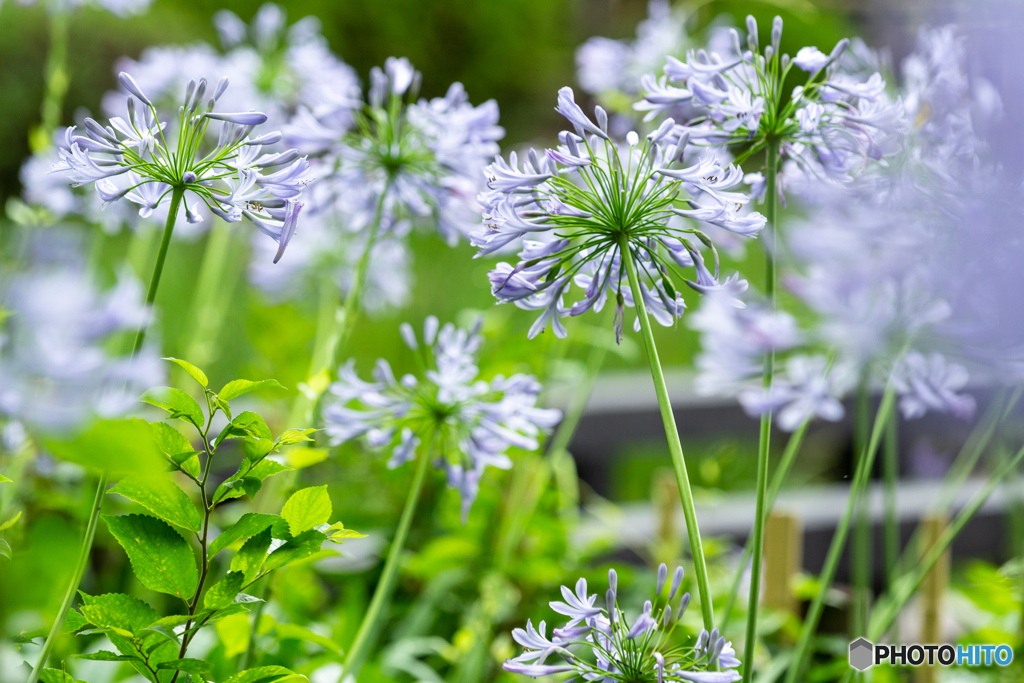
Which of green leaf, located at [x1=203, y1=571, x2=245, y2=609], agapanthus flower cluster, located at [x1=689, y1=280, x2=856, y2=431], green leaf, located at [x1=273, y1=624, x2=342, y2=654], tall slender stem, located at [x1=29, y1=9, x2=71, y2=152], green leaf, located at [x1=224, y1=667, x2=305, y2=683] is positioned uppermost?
tall slender stem, located at [x1=29, y1=9, x2=71, y2=152]

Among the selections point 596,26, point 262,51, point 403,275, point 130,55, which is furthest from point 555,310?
point 596,26

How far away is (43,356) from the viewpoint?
313 mm

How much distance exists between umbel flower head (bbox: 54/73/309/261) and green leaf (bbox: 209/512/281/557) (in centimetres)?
12

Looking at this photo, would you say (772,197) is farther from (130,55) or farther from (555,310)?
(130,55)

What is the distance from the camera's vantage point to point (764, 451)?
1.19 ft

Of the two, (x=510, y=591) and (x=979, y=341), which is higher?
(x=979, y=341)

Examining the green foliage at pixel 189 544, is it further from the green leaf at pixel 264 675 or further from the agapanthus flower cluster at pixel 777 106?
the agapanthus flower cluster at pixel 777 106

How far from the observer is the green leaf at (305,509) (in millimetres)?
356

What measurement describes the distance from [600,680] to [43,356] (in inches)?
10.8

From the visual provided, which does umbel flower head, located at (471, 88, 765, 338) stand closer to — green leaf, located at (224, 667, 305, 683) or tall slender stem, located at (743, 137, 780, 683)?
tall slender stem, located at (743, 137, 780, 683)

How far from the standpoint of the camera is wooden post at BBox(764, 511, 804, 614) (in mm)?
915

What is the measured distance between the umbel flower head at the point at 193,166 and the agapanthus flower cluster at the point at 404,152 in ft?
0.57
